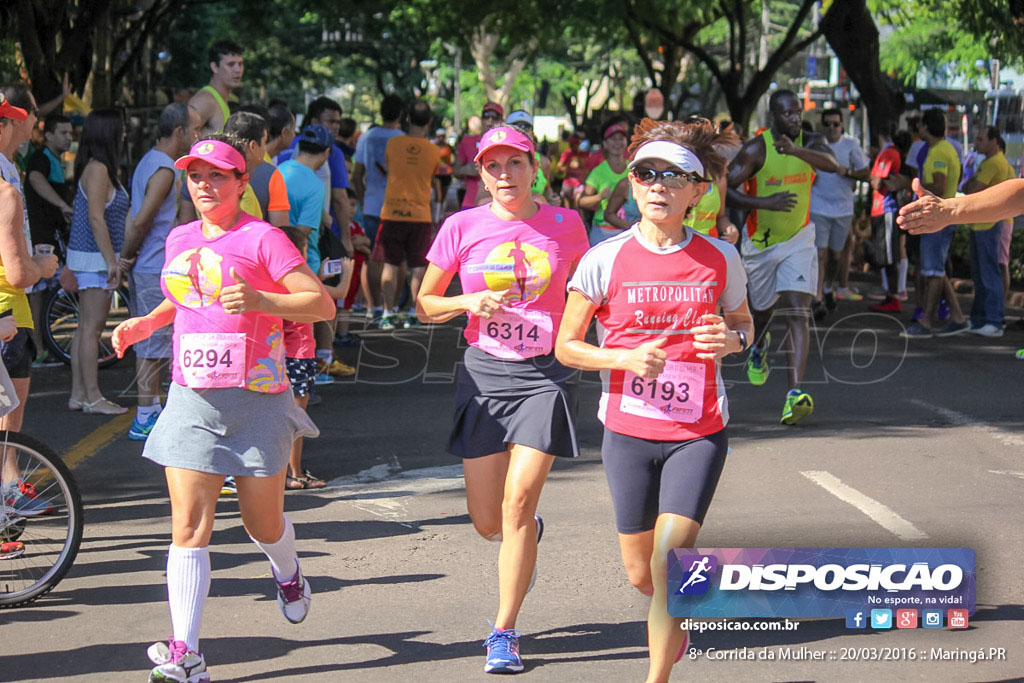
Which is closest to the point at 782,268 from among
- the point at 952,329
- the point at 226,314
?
the point at 952,329

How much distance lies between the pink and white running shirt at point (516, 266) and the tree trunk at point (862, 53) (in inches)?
679

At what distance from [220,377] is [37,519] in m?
1.67

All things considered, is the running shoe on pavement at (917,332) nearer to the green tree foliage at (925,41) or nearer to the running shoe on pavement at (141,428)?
the running shoe on pavement at (141,428)

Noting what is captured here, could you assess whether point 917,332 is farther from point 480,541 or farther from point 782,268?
point 480,541

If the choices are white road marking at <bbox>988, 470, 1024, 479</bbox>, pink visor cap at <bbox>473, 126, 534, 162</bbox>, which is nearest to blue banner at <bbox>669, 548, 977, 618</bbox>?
pink visor cap at <bbox>473, 126, 534, 162</bbox>

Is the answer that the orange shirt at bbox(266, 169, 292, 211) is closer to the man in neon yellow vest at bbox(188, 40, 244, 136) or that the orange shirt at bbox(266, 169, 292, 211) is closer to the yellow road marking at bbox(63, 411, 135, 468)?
the man in neon yellow vest at bbox(188, 40, 244, 136)

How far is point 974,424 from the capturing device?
938cm

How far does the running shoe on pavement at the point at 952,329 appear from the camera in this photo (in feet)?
45.6

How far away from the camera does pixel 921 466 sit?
8031mm

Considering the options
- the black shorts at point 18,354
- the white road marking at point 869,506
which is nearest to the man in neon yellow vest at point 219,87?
the black shorts at point 18,354

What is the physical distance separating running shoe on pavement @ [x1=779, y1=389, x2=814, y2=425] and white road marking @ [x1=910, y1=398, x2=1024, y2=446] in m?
1.04

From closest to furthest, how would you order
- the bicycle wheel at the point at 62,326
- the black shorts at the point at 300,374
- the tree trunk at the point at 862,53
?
the black shorts at the point at 300,374, the bicycle wheel at the point at 62,326, the tree trunk at the point at 862,53

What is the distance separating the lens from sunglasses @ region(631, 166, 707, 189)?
14.5ft

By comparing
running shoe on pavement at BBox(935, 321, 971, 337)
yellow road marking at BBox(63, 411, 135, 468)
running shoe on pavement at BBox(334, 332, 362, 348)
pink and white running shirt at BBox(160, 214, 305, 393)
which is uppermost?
pink and white running shirt at BBox(160, 214, 305, 393)
